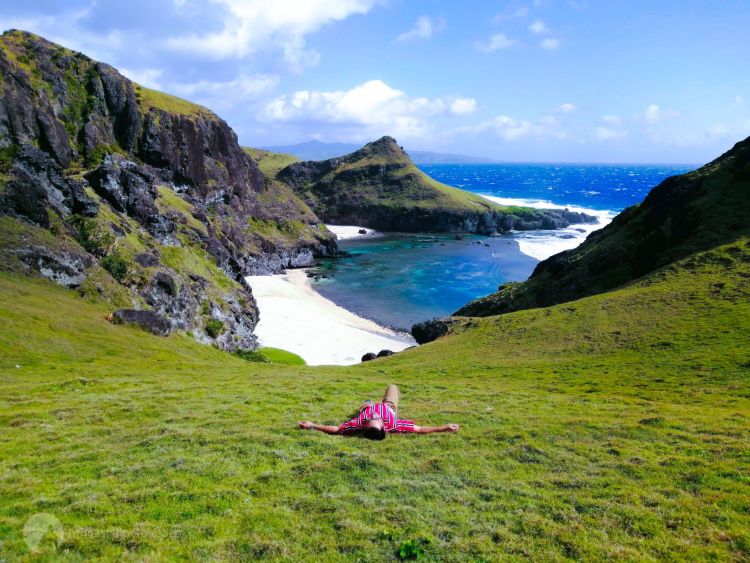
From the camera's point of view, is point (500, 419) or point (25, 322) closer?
point (500, 419)

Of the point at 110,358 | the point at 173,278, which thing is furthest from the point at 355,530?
the point at 173,278

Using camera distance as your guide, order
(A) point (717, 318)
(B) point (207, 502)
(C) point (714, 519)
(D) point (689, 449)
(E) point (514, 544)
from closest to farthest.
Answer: (E) point (514, 544)
(C) point (714, 519)
(B) point (207, 502)
(D) point (689, 449)
(A) point (717, 318)

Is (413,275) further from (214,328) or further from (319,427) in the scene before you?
(319,427)

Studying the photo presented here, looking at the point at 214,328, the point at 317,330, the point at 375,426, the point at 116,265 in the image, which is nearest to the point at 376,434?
the point at 375,426

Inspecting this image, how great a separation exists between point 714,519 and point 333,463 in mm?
10516

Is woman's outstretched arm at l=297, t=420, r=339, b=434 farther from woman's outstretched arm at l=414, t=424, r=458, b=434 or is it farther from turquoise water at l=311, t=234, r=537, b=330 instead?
turquoise water at l=311, t=234, r=537, b=330

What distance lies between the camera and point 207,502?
1244 centimetres

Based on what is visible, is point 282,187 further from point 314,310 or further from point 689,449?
point 689,449

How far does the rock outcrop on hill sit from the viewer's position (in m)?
52.0

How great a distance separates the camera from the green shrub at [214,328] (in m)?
63.7

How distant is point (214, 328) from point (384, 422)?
166 ft

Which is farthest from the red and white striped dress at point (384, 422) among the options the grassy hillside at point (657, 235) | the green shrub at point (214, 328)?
the green shrub at point (214, 328)

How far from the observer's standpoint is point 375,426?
17.9 meters

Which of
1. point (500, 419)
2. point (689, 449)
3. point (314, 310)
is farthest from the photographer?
point (314, 310)
